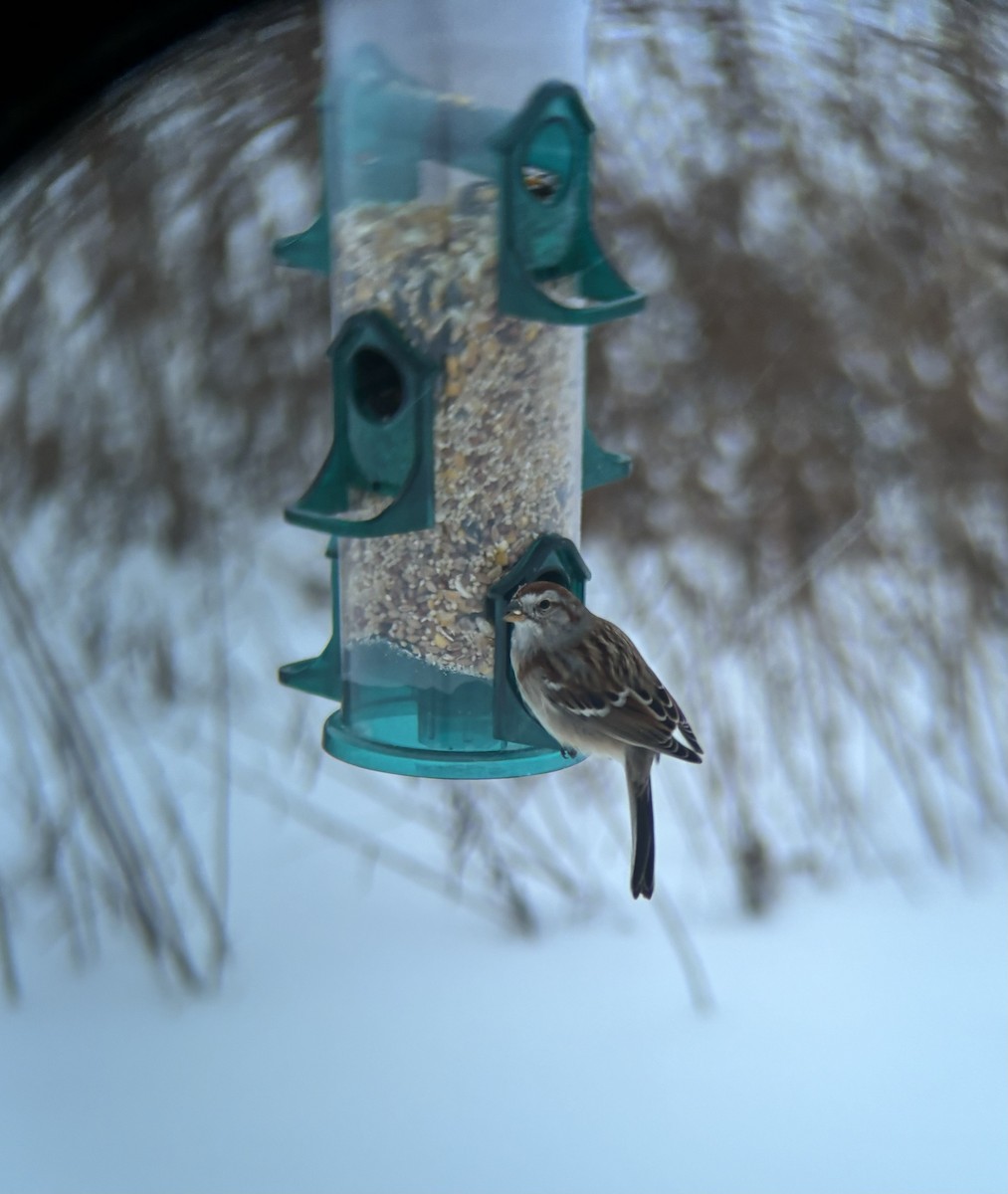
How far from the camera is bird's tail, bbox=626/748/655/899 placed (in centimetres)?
246

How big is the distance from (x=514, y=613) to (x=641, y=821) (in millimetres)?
547

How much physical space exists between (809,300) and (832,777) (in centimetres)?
150

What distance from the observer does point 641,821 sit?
2576 millimetres

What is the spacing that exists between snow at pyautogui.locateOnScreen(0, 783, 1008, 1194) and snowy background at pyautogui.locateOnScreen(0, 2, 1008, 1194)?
0.04 ft

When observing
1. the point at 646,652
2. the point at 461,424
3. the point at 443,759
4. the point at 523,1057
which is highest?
the point at 461,424

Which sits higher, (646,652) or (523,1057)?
(646,652)

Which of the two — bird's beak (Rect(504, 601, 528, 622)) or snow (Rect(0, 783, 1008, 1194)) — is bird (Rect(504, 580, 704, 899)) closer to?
bird's beak (Rect(504, 601, 528, 622))

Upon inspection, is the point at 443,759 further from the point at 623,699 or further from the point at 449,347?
the point at 449,347

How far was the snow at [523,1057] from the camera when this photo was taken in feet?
11.0

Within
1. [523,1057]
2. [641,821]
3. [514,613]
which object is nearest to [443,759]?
[514,613]

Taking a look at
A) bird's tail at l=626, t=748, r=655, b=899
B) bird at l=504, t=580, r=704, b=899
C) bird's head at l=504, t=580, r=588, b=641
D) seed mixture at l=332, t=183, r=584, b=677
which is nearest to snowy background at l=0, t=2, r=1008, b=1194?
bird's tail at l=626, t=748, r=655, b=899

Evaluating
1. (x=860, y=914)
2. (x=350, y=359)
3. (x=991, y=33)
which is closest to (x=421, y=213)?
(x=350, y=359)

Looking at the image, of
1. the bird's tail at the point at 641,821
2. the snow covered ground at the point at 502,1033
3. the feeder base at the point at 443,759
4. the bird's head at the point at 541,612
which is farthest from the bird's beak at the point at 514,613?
the snow covered ground at the point at 502,1033

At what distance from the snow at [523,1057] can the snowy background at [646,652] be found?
0.04ft
